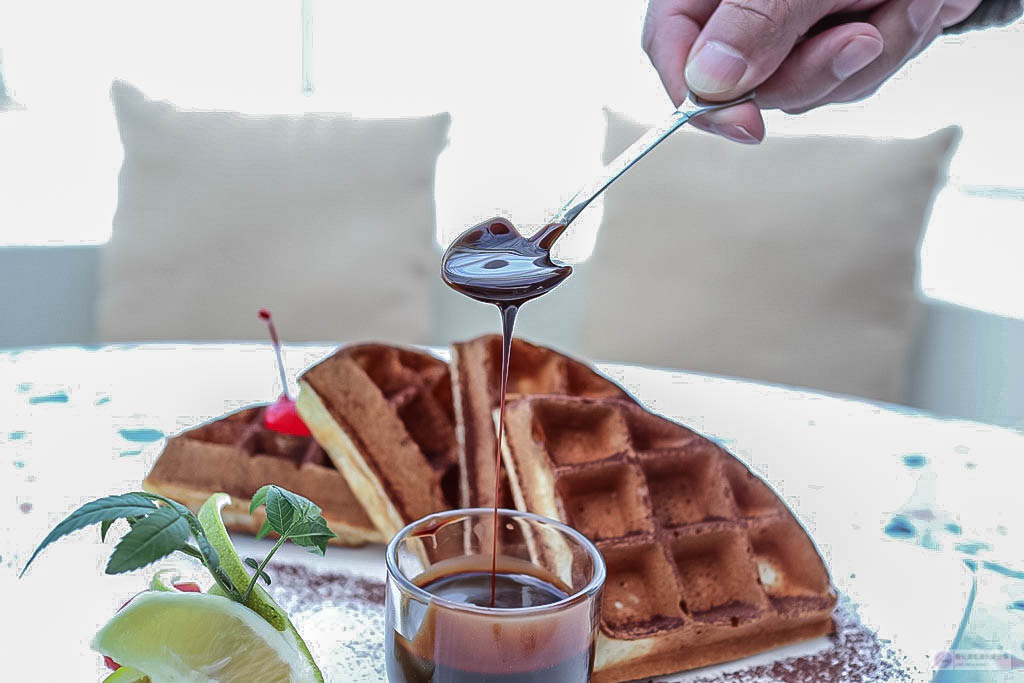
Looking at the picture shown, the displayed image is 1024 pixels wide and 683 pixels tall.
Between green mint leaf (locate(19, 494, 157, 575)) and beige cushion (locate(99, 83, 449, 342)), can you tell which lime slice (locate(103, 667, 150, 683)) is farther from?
beige cushion (locate(99, 83, 449, 342))

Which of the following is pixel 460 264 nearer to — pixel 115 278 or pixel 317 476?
pixel 317 476

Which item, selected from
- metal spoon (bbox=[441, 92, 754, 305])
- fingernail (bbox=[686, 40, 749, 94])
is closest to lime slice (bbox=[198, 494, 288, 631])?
metal spoon (bbox=[441, 92, 754, 305])

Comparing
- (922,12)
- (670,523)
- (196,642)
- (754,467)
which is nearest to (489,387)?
(670,523)

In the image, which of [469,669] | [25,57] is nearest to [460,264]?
[469,669]

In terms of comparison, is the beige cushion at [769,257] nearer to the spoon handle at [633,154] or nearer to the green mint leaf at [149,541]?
the spoon handle at [633,154]

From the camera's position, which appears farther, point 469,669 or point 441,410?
point 441,410

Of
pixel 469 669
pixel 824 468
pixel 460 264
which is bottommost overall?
pixel 824 468

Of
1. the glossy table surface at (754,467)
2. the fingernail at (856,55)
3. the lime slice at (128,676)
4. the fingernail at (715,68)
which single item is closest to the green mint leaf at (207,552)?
the lime slice at (128,676)
